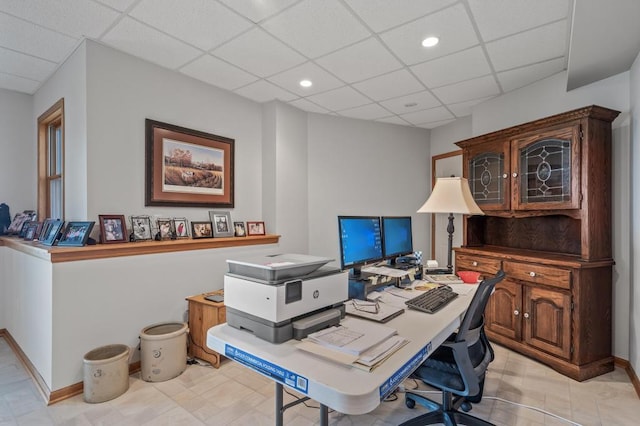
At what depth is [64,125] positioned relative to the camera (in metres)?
2.82

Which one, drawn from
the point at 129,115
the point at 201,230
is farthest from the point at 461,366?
the point at 129,115

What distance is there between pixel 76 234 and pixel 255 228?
169 cm

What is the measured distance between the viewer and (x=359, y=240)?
6.79ft

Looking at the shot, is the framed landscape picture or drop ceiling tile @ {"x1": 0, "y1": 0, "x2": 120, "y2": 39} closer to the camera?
drop ceiling tile @ {"x1": 0, "y1": 0, "x2": 120, "y2": 39}

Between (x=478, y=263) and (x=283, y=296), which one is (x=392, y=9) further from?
(x=478, y=263)

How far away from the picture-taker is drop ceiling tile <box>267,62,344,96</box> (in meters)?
2.96

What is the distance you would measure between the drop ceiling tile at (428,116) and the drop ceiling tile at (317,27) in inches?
79.2

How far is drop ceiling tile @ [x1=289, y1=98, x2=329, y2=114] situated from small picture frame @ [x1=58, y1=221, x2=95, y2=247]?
2.46m

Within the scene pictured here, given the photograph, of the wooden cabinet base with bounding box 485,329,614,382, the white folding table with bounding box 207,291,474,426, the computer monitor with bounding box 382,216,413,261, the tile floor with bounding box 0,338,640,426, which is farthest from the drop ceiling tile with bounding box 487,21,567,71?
the tile floor with bounding box 0,338,640,426

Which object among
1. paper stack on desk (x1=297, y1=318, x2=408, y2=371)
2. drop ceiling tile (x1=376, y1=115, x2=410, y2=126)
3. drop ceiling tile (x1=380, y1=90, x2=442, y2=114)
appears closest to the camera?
paper stack on desk (x1=297, y1=318, x2=408, y2=371)

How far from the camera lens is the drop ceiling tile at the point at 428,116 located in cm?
414

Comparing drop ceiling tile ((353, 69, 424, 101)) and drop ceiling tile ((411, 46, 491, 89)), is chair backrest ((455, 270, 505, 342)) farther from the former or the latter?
drop ceiling tile ((353, 69, 424, 101))

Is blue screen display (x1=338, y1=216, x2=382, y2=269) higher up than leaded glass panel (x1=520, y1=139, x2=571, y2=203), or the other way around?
leaded glass panel (x1=520, y1=139, x2=571, y2=203)

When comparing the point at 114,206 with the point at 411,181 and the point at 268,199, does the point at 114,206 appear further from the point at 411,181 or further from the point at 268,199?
the point at 411,181
